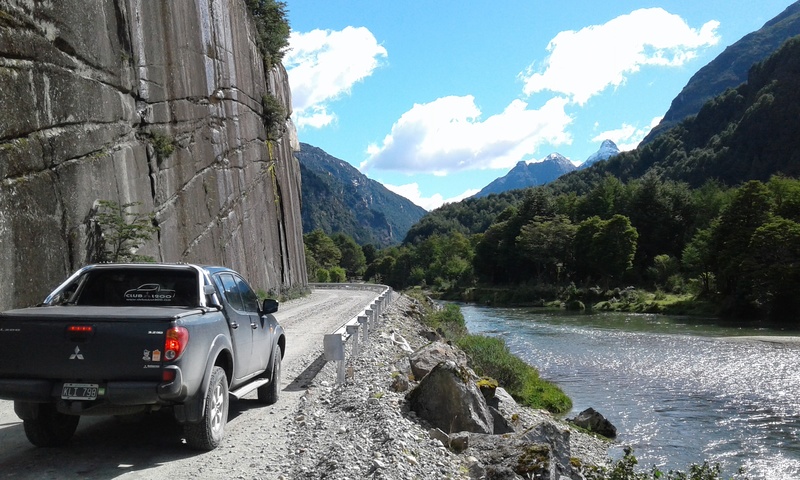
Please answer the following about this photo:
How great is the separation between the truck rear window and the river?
11.7m

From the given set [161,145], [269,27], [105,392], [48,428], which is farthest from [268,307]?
A: [269,27]

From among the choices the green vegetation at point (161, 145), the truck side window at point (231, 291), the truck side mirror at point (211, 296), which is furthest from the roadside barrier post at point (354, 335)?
the green vegetation at point (161, 145)

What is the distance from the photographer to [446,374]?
9.98 metres

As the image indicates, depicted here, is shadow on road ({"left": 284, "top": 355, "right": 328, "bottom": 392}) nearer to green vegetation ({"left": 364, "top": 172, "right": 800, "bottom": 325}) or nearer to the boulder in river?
the boulder in river

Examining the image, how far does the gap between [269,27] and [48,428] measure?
137 feet

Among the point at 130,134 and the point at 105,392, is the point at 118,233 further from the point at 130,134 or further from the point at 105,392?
the point at 105,392

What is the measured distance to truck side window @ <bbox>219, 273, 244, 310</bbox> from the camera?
26.7 ft

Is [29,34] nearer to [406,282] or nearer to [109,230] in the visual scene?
→ [109,230]

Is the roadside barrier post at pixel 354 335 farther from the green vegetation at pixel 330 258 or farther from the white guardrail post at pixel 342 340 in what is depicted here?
the green vegetation at pixel 330 258

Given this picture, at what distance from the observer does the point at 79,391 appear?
5992 millimetres

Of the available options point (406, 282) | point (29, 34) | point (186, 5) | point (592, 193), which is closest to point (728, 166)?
point (592, 193)

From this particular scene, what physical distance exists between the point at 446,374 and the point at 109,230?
12479mm

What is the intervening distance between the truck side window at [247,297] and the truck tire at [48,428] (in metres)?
2.56

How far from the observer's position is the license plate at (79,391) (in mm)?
5973
